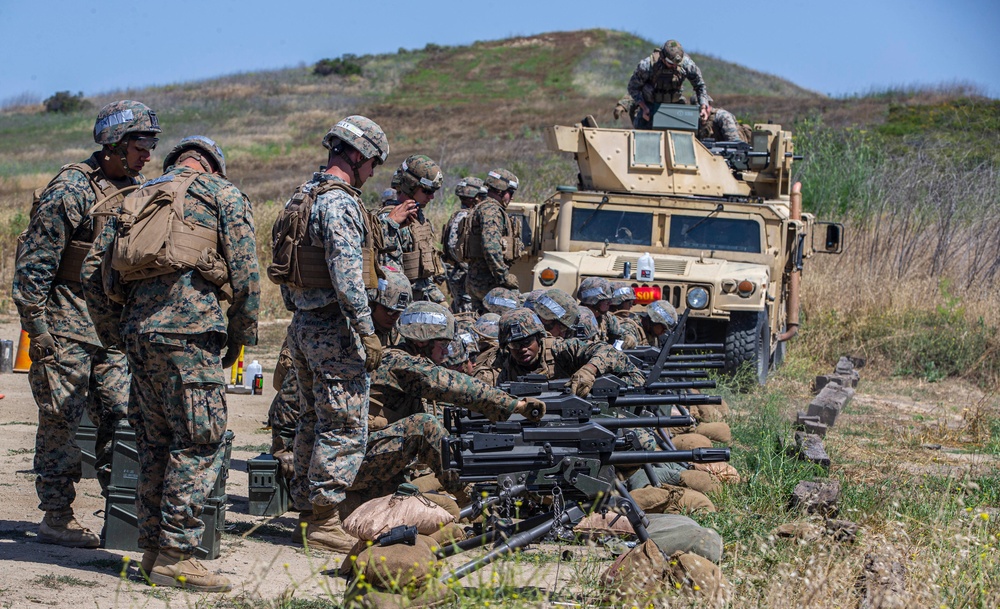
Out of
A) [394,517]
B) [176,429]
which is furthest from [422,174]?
[176,429]

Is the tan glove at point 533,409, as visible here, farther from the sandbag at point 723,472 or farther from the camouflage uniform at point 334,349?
the sandbag at point 723,472

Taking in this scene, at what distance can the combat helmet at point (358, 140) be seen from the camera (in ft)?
16.7

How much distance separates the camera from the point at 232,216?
15.0ft

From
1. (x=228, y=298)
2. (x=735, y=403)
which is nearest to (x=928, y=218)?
(x=735, y=403)

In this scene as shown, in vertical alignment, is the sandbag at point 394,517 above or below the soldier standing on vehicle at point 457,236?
below

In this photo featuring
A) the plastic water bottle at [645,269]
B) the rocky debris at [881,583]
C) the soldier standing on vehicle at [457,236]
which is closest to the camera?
the rocky debris at [881,583]

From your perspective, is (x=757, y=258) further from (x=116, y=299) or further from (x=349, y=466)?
(x=116, y=299)

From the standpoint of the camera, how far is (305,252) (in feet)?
16.4

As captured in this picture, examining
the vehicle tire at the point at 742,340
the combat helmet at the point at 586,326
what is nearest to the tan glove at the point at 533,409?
the combat helmet at the point at 586,326

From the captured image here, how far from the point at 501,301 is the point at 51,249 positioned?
4120mm

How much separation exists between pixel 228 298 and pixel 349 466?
102cm

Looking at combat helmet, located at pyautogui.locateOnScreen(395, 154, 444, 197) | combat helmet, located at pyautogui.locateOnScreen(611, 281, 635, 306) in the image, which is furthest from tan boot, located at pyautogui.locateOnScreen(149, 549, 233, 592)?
combat helmet, located at pyautogui.locateOnScreen(611, 281, 635, 306)

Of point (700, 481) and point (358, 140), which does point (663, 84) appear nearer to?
point (700, 481)

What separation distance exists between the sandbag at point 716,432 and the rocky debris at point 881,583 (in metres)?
3.16
